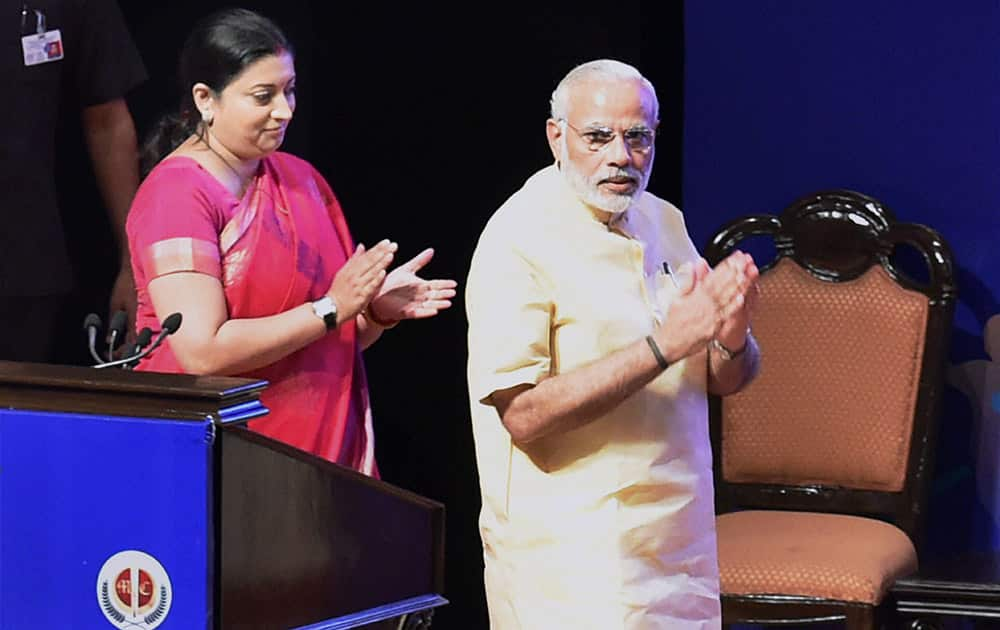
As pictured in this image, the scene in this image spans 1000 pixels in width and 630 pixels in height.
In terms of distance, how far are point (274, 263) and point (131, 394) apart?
32.2 inches

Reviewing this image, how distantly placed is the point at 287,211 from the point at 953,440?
5.99 feet

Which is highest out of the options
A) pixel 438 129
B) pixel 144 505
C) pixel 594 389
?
pixel 438 129

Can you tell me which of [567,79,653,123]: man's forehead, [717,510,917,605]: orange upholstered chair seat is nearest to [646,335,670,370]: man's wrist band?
[567,79,653,123]: man's forehead

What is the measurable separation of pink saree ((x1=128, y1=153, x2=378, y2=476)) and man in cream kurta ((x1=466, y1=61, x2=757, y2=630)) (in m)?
0.45

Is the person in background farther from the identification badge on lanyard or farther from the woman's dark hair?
the woman's dark hair

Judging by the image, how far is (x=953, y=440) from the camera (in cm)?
423

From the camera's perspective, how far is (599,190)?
9.09 feet

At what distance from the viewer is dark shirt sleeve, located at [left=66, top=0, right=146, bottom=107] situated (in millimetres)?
3709

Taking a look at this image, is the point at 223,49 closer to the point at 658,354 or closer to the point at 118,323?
the point at 118,323

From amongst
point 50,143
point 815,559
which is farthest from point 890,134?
point 50,143

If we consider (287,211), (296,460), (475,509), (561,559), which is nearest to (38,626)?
(296,460)

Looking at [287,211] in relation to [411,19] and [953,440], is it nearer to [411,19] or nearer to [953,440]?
[411,19]

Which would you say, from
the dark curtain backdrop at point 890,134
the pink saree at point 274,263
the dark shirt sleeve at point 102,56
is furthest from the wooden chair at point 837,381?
the dark shirt sleeve at point 102,56

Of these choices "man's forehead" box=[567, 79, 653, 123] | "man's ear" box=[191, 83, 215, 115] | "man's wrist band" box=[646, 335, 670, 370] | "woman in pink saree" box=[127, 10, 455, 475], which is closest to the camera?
"man's wrist band" box=[646, 335, 670, 370]
